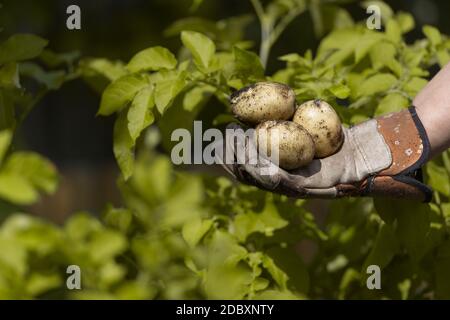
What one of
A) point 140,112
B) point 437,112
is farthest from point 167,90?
point 437,112

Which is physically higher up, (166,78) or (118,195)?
(118,195)

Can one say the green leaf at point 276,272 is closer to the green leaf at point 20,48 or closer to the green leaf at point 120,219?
the green leaf at point 120,219

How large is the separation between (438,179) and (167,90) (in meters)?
0.67

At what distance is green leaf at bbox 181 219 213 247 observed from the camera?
191 cm

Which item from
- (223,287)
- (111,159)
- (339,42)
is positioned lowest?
(223,287)

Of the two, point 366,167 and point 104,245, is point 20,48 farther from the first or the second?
point 104,245

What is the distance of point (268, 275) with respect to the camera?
6.64 ft

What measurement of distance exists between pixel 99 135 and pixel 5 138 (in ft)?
12.3

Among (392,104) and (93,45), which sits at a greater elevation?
(93,45)

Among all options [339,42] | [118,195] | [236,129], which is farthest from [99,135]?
[236,129]

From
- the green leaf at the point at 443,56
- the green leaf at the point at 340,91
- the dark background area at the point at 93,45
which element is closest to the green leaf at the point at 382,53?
the green leaf at the point at 443,56

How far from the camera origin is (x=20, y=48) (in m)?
1.97

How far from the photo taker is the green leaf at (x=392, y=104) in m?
2.00
